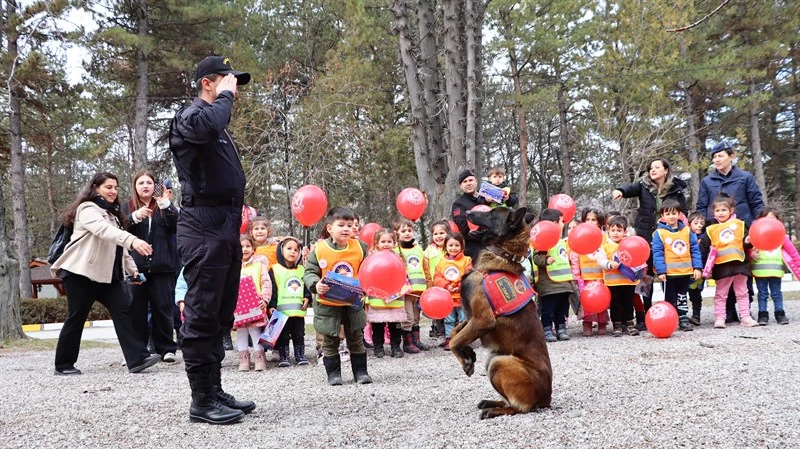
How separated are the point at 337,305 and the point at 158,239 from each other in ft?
10.3

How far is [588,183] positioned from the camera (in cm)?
3312

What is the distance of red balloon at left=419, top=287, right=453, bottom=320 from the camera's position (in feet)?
23.1

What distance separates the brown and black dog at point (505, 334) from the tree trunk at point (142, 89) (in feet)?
58.5

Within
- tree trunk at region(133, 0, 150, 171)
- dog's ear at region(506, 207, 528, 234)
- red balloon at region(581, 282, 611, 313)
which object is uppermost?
tree trunk at region(133, 0, 150, 171)

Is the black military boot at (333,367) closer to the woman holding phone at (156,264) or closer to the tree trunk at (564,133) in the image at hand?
the woman holding phone at (156,264)

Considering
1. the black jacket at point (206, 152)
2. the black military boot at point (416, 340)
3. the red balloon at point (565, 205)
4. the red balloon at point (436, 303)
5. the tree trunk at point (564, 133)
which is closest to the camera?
the black jacket at point (206, 152)

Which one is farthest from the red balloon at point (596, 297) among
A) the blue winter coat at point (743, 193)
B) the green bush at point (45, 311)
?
the green bush at point (45, 311)

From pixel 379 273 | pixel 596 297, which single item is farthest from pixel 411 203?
pixel 379 273

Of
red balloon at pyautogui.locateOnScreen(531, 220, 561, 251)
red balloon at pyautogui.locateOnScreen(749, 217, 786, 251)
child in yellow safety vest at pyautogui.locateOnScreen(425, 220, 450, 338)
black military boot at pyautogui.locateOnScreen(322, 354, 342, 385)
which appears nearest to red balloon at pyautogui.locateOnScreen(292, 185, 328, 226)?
child in yellow safety vest at pyautogui.locateOnScreen(425, 220, 450, 338)

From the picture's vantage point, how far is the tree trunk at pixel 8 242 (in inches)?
399

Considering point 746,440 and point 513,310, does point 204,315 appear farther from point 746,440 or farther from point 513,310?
point 746,440

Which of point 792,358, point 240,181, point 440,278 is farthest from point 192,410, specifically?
point 792,358

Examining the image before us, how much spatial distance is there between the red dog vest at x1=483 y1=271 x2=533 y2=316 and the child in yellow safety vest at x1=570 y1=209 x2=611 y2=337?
15.2 feet

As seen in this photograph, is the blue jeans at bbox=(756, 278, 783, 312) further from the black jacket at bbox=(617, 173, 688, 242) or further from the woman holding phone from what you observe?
the woman holding phone
